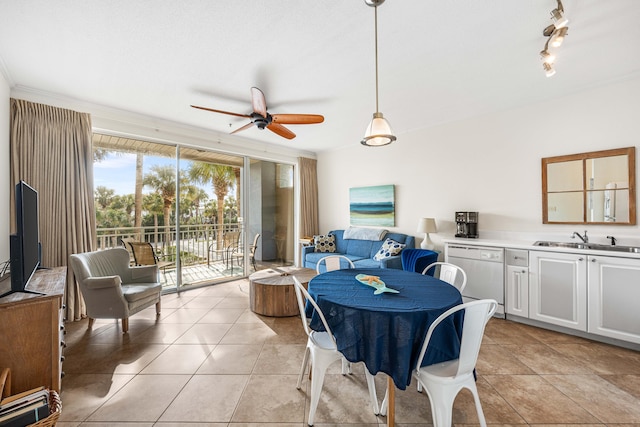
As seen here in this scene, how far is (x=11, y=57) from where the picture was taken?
7.72 feet

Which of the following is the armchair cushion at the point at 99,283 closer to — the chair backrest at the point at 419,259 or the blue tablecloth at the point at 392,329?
the blue tablecloth at the point at 392,329

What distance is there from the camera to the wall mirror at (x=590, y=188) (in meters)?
2.80

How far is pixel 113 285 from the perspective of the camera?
2.68m

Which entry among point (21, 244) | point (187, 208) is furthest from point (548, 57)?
point (187, 208)

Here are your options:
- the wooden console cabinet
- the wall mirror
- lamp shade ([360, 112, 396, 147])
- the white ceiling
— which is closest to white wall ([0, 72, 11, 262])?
the white ceiling

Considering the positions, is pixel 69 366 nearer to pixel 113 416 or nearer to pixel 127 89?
pixel 113 416

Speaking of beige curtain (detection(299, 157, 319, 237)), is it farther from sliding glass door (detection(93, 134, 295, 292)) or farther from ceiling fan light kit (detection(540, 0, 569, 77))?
ceiling fan light kit (detection(540, 0, 569, 77))

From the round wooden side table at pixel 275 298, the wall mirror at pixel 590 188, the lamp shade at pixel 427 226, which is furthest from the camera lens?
the lamp shade at pixel 427 226

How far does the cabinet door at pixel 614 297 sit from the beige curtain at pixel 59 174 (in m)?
5.47

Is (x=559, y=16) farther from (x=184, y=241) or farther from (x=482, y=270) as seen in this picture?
(x=184, y=241)

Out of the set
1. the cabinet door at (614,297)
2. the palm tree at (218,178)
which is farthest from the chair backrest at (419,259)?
the palm tree at (218,178)

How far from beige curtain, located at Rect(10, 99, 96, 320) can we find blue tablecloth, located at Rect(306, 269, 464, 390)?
3.20 m

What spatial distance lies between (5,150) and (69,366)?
7.27ft

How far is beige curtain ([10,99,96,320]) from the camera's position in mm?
2869
